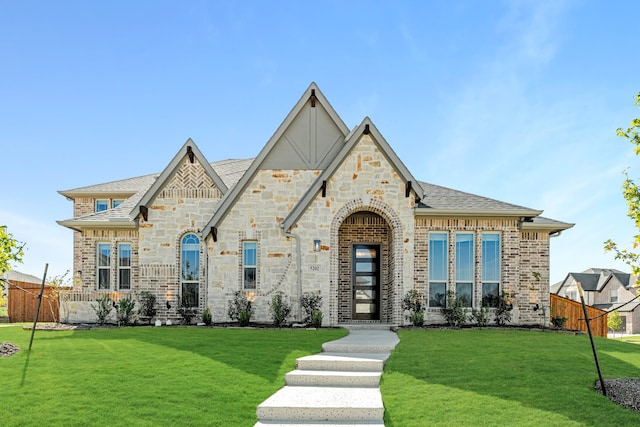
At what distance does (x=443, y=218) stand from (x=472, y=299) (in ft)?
9.05

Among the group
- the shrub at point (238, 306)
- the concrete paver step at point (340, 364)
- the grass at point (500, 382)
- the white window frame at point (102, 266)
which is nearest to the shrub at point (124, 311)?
the white window frame at point (102, 266)

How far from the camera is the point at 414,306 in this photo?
723 inches

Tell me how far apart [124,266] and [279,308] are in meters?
6.44

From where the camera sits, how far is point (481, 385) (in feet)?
33.6

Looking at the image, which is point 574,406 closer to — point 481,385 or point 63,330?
point 481,385

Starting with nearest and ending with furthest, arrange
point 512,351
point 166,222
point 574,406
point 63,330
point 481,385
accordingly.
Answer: point 574,406
point 481,385
point 512,351
point 63,330
point 166,222

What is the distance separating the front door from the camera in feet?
66.9

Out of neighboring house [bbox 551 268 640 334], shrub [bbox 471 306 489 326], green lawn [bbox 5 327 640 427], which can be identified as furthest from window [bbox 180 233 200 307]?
neighboring house [bbox 551 268 640 334]

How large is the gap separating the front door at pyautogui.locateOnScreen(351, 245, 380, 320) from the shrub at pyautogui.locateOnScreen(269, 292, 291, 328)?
9.12ft

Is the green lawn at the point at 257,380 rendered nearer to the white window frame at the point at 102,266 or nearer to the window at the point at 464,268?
the window at the point at 464,268

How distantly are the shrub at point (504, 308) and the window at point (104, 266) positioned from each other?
1328cm

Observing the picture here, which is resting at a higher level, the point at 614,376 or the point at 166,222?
the point at 166,222

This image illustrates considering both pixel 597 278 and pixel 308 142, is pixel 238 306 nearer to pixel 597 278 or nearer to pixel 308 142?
pixel 308 142

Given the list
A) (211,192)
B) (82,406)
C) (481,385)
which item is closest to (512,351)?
(481,385)
